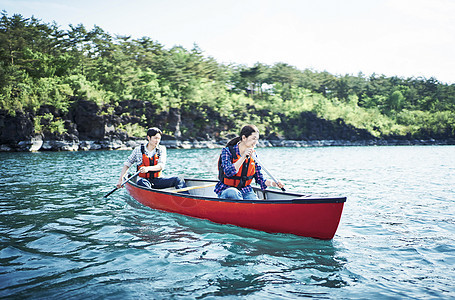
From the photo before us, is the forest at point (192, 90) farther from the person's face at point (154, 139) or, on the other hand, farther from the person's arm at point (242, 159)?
the person's arm at point (242, 159)

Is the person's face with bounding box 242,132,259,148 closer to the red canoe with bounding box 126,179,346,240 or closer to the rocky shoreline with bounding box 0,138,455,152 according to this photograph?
the red canoe with bounding box 126,179,346,240

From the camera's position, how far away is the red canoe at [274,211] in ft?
14.8

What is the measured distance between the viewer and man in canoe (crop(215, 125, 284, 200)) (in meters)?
5.05

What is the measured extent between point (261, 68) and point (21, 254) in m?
64.1

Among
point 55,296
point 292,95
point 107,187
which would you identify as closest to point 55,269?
point 55,296

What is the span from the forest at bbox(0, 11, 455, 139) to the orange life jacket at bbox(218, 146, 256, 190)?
111 ft

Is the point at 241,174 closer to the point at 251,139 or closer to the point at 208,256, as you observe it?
the point at 251,139

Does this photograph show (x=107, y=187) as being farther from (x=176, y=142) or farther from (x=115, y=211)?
(x=176, y=142)

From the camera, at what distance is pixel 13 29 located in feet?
127

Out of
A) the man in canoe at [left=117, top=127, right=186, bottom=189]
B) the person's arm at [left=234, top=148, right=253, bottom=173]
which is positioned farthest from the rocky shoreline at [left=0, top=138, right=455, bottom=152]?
the person's arm at [left=234, top=148, right=253, bottom=173]

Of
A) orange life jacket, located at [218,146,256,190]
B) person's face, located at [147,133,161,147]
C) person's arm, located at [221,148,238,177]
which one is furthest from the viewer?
person's face, located at [147,133,161,147]

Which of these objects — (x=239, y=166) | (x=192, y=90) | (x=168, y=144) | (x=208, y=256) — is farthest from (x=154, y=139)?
(x=192, y=90)

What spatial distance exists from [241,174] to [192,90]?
158 ft

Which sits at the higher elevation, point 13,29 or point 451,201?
point 13,29
